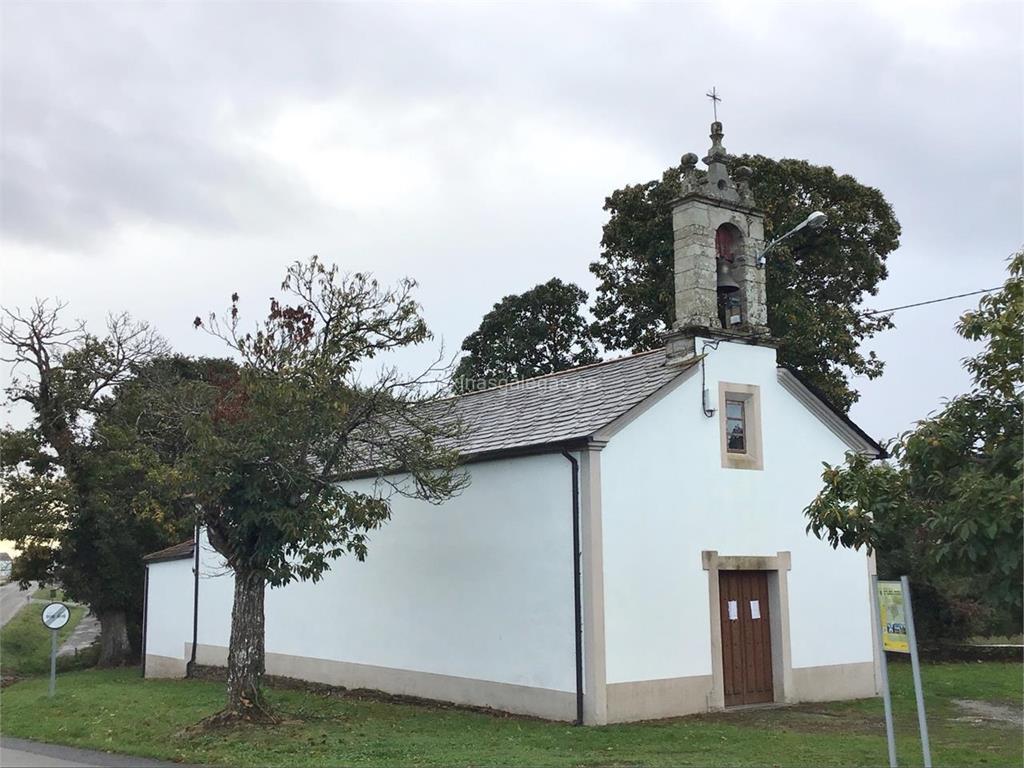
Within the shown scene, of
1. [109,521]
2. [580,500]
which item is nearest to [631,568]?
[580,500]

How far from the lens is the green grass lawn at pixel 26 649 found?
30391 mm

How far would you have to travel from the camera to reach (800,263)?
28.6 meters

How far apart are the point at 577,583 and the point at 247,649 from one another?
468cm

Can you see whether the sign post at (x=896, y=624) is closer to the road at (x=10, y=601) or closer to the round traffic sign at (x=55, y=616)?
the round traffic sign at (x=55, y=616)

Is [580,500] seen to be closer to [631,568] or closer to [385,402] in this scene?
[631,568]

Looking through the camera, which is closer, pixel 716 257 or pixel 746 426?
pixel 746 426

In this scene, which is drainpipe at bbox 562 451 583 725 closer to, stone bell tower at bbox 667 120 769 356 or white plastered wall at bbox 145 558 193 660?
stone bell tower at bbox 667 120 769 356

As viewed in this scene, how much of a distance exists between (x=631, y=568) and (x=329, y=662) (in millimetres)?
7255

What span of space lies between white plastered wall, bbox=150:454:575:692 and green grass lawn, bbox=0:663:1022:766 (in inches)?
34.5

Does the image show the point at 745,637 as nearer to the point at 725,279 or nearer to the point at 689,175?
the point at 725,279

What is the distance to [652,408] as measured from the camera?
1495 cm

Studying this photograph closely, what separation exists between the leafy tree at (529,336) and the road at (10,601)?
2199 cm

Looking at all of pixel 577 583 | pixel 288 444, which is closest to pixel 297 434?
pixel 288 444

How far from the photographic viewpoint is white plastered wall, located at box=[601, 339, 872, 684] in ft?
46.4
